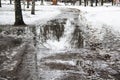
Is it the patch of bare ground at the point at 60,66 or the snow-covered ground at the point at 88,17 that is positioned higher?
the snow-covered ground at the point at 88,17

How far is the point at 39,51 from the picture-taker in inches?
443

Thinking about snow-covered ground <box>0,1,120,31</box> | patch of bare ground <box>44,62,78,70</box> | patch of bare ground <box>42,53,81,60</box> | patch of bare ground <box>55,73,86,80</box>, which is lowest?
patch of bare ground <box>55,73,86,80</box>

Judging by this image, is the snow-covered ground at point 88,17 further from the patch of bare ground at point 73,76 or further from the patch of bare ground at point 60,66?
the patch of bare ground at point 73,76

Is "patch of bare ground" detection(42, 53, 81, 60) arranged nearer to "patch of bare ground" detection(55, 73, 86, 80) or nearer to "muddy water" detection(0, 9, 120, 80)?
"muddy water" detection(0, 9, 120, 80)

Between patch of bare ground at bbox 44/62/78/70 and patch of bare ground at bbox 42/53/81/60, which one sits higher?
patch of bare ground at bbox 42/53/81/60

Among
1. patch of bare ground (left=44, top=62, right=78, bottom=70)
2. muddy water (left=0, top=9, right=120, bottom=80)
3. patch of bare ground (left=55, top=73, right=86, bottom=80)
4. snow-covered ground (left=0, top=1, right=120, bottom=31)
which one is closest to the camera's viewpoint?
patch of bare ground (left=55, top=73, right=86, bottom=80)

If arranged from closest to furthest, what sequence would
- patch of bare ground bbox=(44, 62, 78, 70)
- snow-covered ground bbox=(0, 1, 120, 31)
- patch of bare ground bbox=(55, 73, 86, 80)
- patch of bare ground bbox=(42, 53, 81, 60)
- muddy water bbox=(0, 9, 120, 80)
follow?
patch of bare ground bbox=(55, 73, 86, 80) → muddy water bbox=(0, 9, 120, 80) → patch of bare ground bbox=(44, 62, 78, 70) → patch of bare ground bbox=(42, 53, 81, 60) → snow-covered ground bbox=(0, 1, 120, 31)

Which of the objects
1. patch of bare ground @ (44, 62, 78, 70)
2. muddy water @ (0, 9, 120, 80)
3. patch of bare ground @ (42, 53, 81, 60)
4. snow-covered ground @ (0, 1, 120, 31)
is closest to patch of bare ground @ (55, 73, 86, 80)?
muddy water @ (0, 9, 120, 80)

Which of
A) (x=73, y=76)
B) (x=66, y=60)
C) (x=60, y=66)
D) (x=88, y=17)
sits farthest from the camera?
(x=88, y=17)

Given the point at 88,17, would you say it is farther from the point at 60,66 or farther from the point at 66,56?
the point at 60,66

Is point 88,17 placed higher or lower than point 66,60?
higher

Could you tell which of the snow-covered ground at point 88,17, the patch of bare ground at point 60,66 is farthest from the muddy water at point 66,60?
the snow-covered ground at point 88,17

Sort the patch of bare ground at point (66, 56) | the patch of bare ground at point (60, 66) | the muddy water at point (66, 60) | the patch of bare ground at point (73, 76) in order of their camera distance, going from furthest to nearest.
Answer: the patch of bare ground at point (66, 56)
the patch of bare ground at point (60, 66)
the muddy water at point (66, 60)
the patch of bare ground at point (73, 76)

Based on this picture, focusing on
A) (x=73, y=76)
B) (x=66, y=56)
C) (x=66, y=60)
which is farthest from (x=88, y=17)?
(x=73, y=76)
